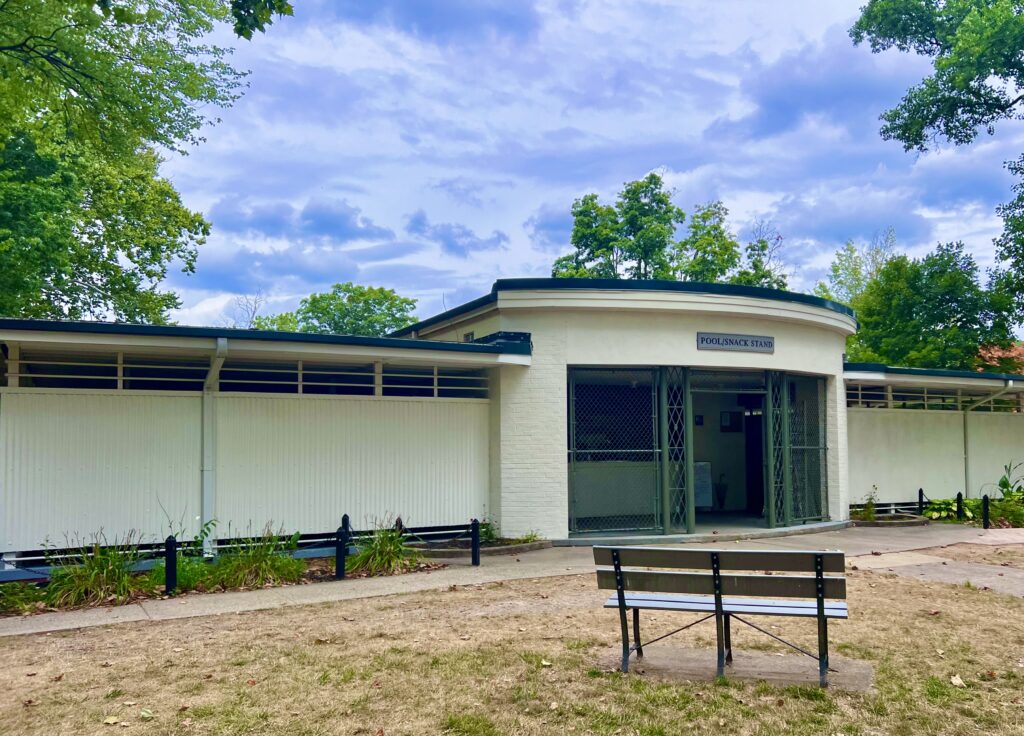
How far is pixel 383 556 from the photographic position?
1096 cm

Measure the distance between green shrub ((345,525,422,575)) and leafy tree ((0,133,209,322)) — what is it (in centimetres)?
1406

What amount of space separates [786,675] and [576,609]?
277 cm

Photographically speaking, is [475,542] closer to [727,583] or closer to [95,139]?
[727,583]

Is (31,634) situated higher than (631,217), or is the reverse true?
(631,217)

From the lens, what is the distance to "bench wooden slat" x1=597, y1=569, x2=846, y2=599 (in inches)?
235

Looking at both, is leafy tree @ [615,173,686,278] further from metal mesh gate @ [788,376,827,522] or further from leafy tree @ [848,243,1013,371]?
metal mesh gate @ [788,376,827,522]

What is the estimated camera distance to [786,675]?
6.14m

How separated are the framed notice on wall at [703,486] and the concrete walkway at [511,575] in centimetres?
298

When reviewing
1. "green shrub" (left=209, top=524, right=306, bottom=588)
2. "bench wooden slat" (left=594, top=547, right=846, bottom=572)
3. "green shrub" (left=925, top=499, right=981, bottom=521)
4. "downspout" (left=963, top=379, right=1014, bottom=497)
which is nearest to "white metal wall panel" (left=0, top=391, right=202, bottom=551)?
"green shrub" (left=209, top=524, right=306, bottom=588)

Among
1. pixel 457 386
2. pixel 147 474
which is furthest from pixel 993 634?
pixel 147 474

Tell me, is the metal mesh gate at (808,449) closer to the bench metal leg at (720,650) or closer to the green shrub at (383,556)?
the green shrub at (383,556)

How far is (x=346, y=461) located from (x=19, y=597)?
4506 mm

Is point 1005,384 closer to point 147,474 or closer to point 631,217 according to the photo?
point 147,474

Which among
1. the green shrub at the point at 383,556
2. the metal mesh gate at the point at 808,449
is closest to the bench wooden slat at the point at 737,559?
the green shrub at the point at 383,556
